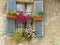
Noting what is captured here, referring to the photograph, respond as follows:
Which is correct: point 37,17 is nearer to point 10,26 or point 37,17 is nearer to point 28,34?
point 28,34

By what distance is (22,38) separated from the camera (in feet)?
18.5

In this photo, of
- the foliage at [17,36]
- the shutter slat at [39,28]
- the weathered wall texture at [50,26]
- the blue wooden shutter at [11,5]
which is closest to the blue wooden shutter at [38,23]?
the shutter slat at [39,28]

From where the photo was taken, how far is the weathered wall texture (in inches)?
222

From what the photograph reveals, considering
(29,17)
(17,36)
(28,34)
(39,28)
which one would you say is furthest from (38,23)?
(17,36)

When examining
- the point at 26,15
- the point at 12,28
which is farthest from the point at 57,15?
the point at 12,28

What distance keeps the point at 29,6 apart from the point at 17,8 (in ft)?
0.93

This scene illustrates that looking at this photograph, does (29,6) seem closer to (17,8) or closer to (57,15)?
(17,8)

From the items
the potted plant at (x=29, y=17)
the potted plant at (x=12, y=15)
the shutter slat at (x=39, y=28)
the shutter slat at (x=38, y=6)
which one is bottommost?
the shutter slat at (x=39, y=28)

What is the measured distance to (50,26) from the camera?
5738mm

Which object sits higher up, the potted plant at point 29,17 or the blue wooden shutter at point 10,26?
the potted plant at point 29,17

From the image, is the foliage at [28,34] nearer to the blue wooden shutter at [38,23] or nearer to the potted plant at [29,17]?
the blue wooden shutter at [38,23]

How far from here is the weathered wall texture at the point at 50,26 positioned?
5.64 m

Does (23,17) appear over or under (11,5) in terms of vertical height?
under

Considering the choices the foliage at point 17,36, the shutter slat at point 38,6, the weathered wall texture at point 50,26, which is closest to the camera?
the foliage at point 17,36
